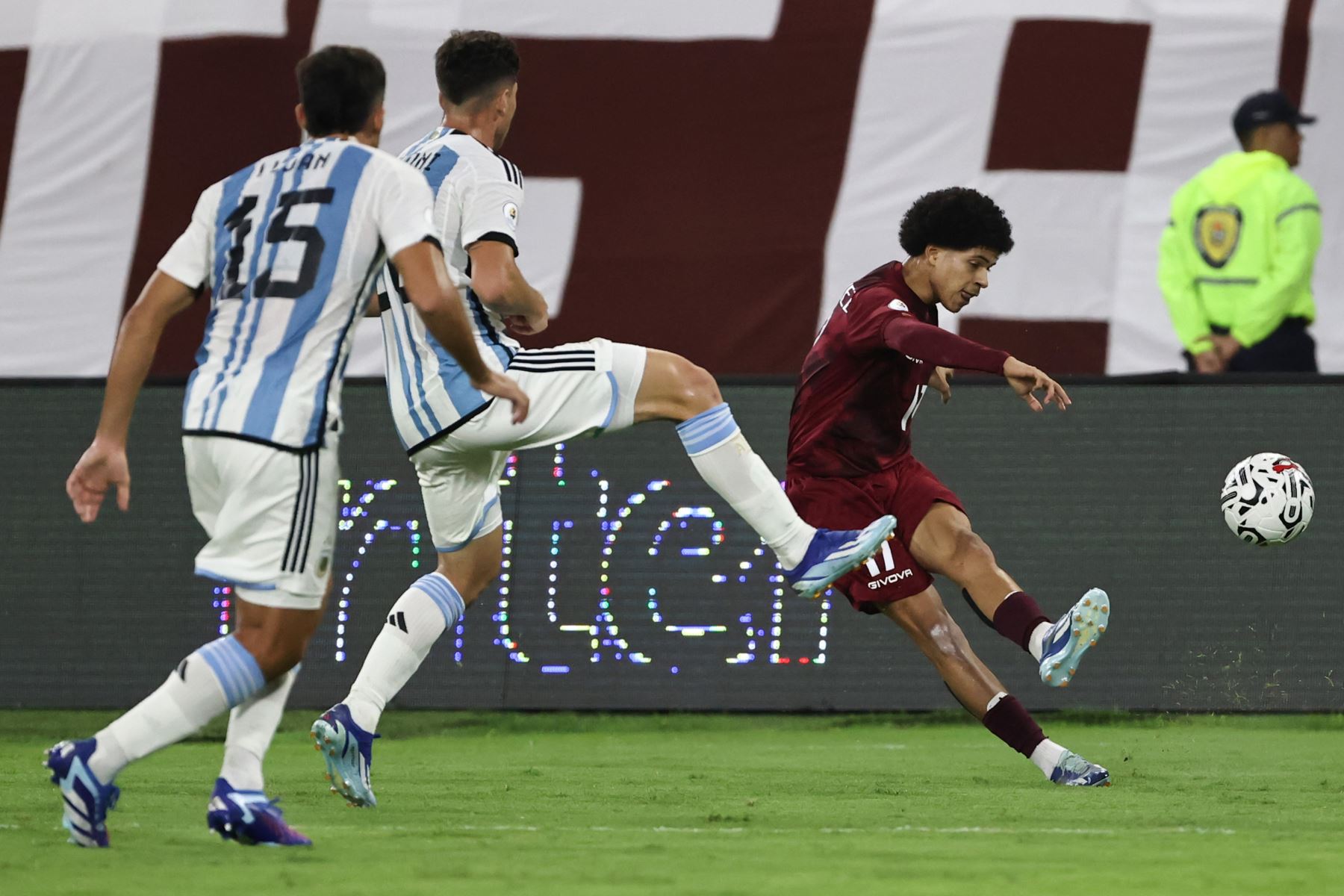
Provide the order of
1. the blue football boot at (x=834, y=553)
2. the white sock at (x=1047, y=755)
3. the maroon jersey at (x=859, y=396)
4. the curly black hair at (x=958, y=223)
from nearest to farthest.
A: the blue football boot at (x=834, y=553) < the white sock at (x=1047, y=755) < the curly black hair at (x=958, y=223) < the maroon jersey at (x=859, y=396)

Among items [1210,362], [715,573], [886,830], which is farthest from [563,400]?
[1210,362]

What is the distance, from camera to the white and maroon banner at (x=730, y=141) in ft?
34.3

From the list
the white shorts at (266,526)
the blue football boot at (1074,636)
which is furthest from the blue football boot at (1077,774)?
the white shorts at (266,526)

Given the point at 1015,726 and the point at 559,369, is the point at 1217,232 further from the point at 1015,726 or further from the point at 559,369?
the point at 559,369

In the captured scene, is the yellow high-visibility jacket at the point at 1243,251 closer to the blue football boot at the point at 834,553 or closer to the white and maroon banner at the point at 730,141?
the white and maroon banner at the point at 730,141

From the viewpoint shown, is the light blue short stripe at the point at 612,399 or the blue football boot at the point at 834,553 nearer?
the blue football boot at the point at 834,553

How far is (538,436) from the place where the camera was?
5.20 m

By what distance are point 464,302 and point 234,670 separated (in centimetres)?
141

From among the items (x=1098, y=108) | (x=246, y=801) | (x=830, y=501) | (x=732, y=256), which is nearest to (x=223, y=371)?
(x=246, y=801)

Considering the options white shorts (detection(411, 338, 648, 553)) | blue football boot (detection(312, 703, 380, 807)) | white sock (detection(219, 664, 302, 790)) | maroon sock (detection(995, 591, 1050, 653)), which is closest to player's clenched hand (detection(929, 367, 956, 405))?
maroon sock (detection(995, 591, 1050, 653))

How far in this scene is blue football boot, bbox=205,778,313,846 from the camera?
4262 millimetres

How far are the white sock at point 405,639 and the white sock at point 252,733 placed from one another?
102cm

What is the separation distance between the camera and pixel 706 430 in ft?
17.3

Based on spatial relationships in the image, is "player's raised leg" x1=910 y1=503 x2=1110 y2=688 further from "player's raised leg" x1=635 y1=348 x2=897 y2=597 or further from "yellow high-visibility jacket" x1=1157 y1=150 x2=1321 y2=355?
"yellow high-visibility jacket" x1=1157 y1=150 x2=1321 y2=355
